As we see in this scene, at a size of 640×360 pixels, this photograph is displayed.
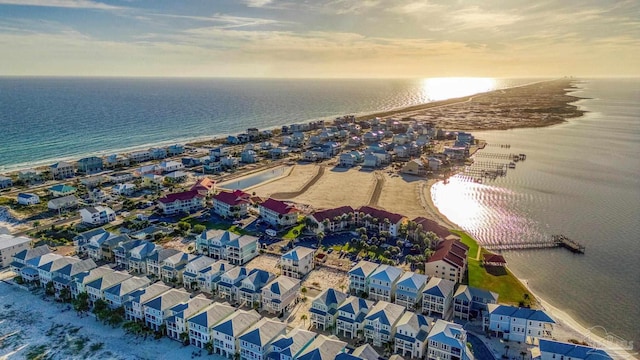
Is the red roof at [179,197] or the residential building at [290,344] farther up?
the red roof at [179,197]

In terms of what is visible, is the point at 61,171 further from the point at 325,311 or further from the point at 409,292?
the point at 409,292

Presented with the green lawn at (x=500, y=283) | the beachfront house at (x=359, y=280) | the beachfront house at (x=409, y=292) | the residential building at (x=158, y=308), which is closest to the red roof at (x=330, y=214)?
the beachfront house at (x=359, y=280)

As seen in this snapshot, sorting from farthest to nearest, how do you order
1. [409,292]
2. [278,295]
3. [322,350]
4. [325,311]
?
[409,292] → [278,295] → [325,311] → [322,350]

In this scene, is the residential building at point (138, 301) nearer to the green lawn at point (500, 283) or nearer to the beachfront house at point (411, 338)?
the beachfront house at point (411, 338)

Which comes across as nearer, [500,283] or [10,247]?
[500,283]

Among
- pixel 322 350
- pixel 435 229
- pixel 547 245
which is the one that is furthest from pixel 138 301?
pixel 547 245

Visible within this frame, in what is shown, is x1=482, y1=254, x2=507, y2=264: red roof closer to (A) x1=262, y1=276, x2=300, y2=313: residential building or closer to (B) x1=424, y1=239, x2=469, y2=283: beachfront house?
(B) x1=424, y1=239, x2=469, y2=283: beachfront house
